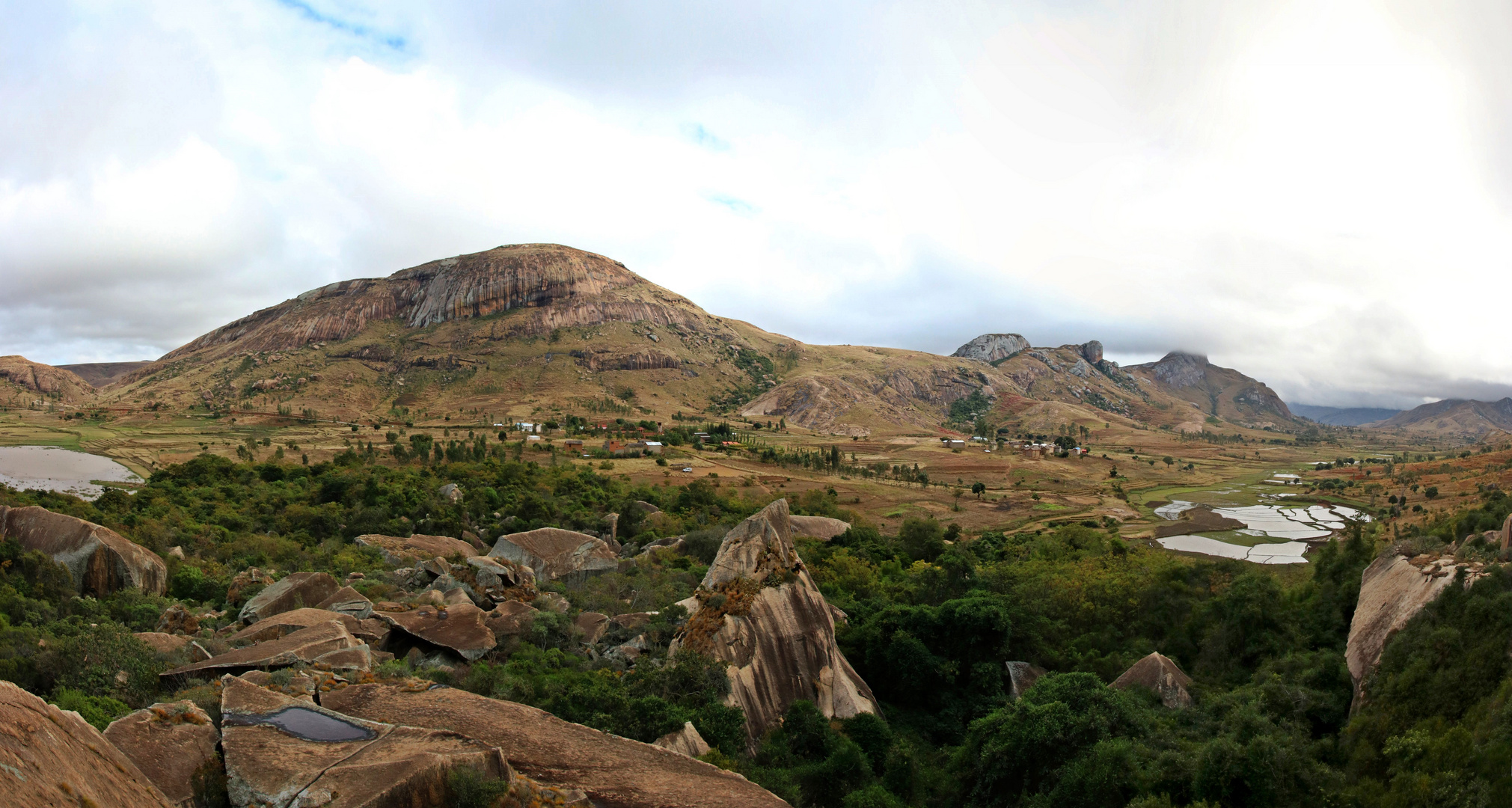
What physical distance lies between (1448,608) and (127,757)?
30.4m

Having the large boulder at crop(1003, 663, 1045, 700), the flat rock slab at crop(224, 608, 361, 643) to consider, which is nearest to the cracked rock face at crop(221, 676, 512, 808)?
the flat rock slab at crop(224, 608, 361, 643)

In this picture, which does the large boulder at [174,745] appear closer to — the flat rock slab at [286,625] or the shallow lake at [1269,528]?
the flat rock slab at [286,625]

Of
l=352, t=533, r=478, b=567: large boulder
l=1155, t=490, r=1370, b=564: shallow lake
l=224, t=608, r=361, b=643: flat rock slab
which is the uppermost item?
l=224, t=608, r=361, b=643: flat rock slab

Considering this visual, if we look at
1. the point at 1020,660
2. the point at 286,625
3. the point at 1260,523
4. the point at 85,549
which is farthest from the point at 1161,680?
the point at 1260,523

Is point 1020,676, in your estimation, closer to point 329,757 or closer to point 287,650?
point 329,757

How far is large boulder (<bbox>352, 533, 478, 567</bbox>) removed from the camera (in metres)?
42.9

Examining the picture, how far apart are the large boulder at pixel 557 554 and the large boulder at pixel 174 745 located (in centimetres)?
3076

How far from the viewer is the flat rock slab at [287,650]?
57.9 ft

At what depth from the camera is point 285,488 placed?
65062mm

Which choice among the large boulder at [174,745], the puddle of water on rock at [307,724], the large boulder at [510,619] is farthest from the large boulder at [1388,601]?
the large boulder at [174,745]

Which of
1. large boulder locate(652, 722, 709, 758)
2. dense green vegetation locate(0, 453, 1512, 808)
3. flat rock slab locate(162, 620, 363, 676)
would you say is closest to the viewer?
dense green vegetation locate(0, 453, 1512, 808)

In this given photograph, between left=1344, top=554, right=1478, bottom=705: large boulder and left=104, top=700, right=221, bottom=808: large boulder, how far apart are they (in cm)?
2846

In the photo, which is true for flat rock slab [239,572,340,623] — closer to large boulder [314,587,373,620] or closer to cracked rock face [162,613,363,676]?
large boulder [314,587,373,620]

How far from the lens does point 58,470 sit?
82.7 m
